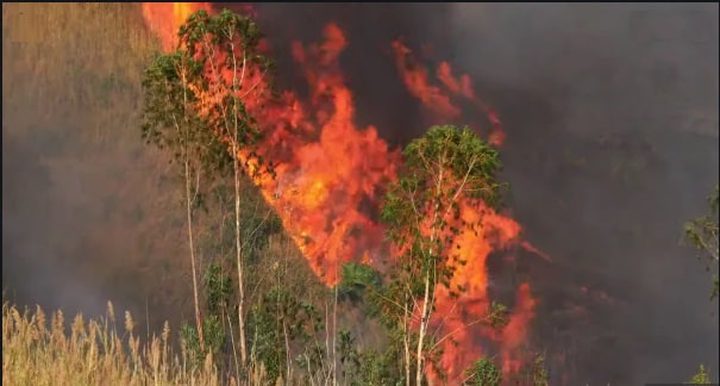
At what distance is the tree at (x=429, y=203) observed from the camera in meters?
10.6

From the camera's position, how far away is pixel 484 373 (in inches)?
411

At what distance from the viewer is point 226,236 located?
15961 mm

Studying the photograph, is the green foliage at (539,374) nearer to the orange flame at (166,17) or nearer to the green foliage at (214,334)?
the green foliage at (214,334)

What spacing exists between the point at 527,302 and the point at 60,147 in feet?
65.0

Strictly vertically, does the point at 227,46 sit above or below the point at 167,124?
above

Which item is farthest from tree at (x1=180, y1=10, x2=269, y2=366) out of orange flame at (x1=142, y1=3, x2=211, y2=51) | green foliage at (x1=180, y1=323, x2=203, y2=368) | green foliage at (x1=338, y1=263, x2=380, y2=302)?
orange flame at (x1=142, y1=3, x2=211, y2=51)

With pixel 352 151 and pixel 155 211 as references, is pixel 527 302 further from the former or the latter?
pixel 155 211

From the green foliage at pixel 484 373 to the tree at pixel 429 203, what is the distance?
2.43ft

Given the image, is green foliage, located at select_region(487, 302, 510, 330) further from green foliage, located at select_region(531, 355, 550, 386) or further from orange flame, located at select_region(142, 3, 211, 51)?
orange flame, located at select_region(142, 3, 211, 51)

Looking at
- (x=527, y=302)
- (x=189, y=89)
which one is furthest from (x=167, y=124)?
(x=527, y=302)

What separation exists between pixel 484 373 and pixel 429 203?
8.63 ft

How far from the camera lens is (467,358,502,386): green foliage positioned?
1034 cm

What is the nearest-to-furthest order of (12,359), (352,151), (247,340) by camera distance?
1. (12,359)
2. (247,340)
3. (352,151)

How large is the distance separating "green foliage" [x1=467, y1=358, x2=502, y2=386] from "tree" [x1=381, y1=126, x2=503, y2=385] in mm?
740
